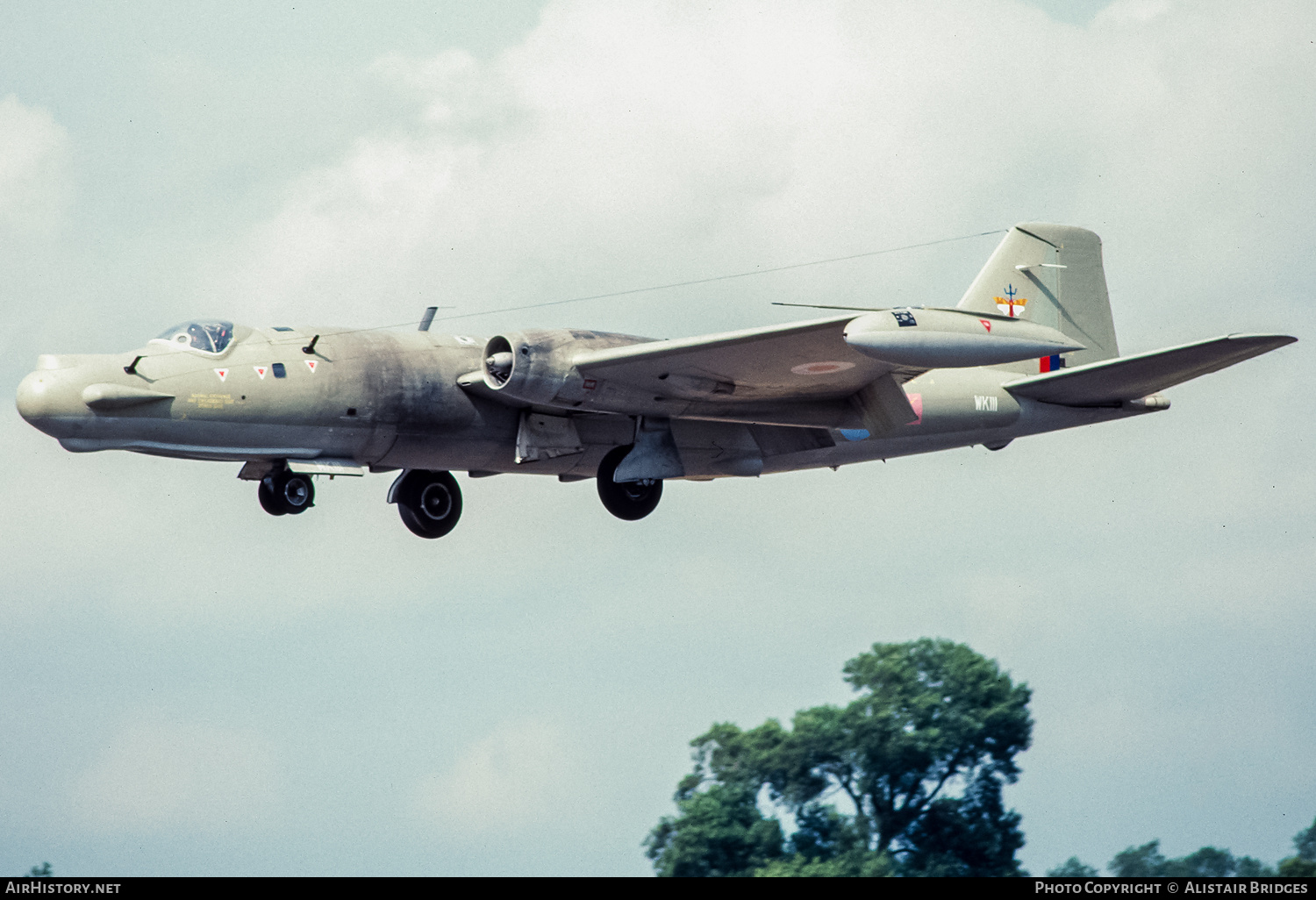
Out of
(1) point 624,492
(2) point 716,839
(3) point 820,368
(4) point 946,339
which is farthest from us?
(2) point 716,839

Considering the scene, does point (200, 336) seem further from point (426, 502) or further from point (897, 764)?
point (897, 764)

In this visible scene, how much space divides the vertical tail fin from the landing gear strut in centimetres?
1173

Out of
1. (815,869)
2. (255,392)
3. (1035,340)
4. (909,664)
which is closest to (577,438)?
(255,392)

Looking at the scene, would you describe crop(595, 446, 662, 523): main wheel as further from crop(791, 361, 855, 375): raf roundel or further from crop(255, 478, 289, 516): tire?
crop(255, 478, 289, 516): tire

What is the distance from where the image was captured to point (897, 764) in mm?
43031

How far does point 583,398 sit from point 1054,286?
9.79m

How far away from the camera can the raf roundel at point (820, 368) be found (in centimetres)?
2053

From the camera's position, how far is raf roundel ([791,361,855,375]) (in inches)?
808

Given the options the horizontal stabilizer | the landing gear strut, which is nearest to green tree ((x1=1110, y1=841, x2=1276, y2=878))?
the horizontal stabilizer

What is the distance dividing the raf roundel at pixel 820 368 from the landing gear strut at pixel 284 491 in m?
6.94

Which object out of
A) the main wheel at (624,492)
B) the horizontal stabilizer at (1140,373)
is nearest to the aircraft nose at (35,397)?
the main wheel at (624,492)

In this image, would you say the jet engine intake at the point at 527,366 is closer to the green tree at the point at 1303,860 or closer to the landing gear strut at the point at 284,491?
the landing gear strut at the point at 284,491

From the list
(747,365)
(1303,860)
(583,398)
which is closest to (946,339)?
(747,365)
